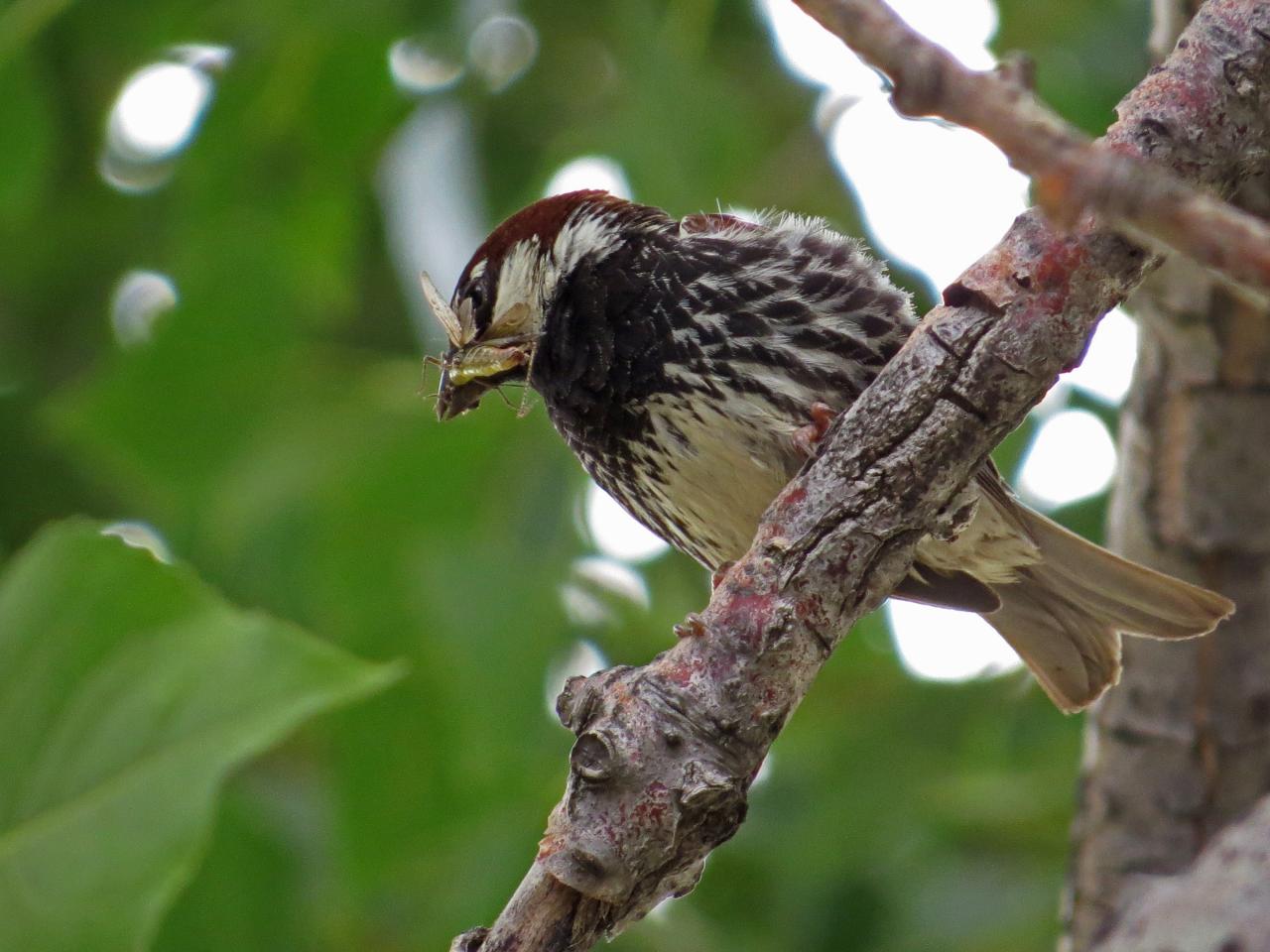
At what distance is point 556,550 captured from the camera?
11.1 feet

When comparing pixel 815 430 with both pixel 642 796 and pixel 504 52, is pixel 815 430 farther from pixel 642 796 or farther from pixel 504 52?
pixel 504 52

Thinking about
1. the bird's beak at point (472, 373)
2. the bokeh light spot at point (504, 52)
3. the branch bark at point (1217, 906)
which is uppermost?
the bokeh light spot at point (504, 52)

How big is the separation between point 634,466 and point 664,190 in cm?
74

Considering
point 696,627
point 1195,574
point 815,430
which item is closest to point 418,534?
point 815,430

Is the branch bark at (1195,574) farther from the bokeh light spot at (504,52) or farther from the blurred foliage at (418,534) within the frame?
the bokeh light spot at (504,52)

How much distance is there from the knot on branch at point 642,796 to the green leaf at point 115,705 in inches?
26.8

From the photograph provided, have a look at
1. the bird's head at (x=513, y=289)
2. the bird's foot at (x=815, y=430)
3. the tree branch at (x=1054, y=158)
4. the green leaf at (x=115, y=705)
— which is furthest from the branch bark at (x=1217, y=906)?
the bird's head at (x=513, y=289)

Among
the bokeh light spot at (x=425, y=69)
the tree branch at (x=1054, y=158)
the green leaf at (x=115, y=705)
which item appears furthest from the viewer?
the bokeh light spot at (x=425, y=69)

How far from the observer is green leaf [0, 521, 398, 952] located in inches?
90.7

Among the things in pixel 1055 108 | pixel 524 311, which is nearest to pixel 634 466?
pixel 524 311

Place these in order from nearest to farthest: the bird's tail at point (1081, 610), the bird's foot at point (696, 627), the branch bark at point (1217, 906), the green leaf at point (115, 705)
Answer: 1. the branch bark at point (1217, 906)
2. the bird's foot at point (696, 627)
3. the green leaf at point (115, 705)
4. the bird's tail at point (1081, 610)

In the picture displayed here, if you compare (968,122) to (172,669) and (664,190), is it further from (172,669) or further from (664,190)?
(664,190)

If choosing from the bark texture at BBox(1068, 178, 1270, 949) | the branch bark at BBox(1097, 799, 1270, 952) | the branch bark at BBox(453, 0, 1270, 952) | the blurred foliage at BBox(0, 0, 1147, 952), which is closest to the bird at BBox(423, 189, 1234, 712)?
the bark texture at BBox(1068, 178, 1270, 949)

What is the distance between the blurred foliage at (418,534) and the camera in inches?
121
